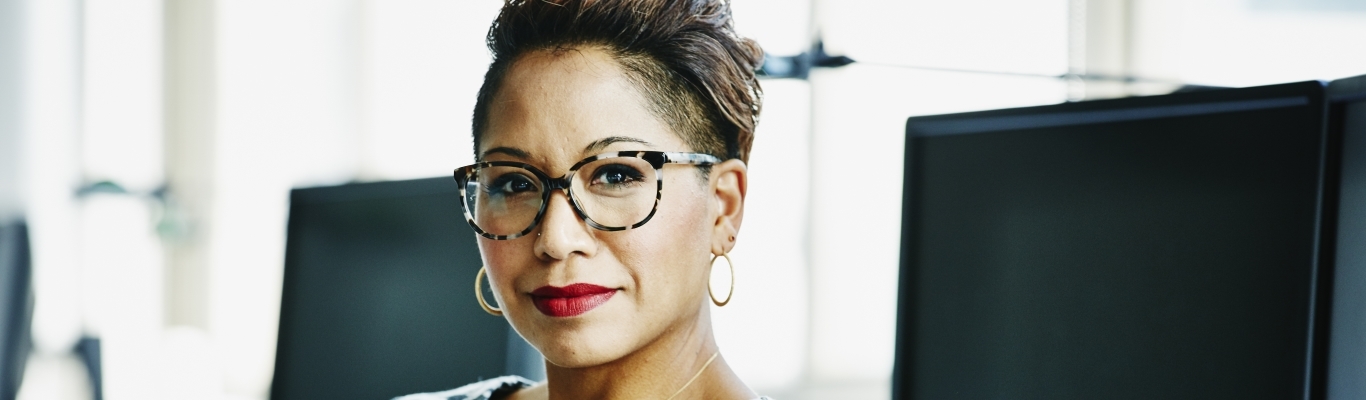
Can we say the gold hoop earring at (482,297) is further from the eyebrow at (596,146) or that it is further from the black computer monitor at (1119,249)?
the black computer monitor at (1119,249)

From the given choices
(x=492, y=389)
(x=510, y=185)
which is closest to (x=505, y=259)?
(x=510, y=185)

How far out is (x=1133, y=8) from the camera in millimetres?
3197

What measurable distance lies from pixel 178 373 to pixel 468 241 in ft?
6.67

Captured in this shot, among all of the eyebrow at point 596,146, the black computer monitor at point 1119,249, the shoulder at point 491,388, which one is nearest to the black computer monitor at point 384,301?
the shoulder at point 491,388

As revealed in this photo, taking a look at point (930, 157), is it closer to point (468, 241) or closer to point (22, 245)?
point (468, 241)

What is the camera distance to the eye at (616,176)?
35.3 inches

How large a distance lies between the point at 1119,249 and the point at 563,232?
43 cm

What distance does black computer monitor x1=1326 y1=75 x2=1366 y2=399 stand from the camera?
0.78 m

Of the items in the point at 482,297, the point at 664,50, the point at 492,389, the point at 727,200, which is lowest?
the point at 492,389

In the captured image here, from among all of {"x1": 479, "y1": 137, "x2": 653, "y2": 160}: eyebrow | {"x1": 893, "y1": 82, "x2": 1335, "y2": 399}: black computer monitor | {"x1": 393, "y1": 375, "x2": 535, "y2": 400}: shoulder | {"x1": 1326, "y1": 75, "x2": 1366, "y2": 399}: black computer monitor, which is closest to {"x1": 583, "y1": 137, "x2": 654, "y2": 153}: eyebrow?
{"x1": 479, "y1": 137, "x2": 653, "y2": 160}: eyebrow

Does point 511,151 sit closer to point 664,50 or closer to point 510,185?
point 510,185

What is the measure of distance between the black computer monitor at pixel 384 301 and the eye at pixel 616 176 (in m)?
0.35

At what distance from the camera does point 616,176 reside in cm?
90

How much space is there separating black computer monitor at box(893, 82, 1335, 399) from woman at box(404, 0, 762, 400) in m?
0.19
